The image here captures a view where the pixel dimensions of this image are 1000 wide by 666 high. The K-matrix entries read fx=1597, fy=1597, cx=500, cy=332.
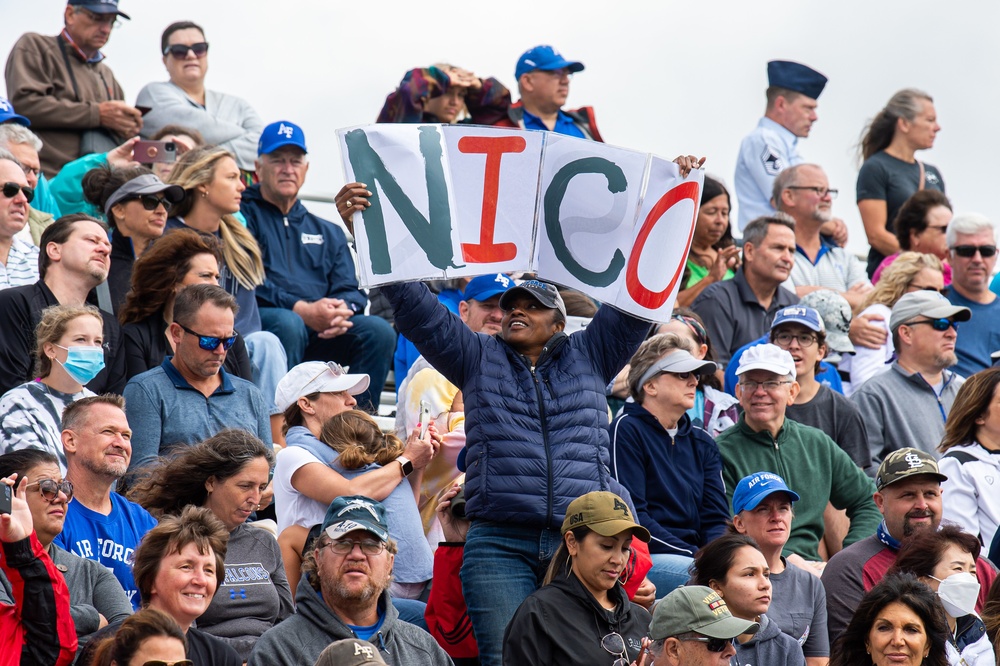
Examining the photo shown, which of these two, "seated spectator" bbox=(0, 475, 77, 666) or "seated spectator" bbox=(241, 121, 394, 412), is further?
"seated spectator" bbox=(241, 121, 394, 412)

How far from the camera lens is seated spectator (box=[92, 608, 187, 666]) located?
18.2ft

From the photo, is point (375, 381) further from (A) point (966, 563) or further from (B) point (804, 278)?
(A) point (966, 563)

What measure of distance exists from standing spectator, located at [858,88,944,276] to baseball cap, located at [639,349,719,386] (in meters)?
5.47

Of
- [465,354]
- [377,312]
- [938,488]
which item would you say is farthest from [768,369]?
[377,312]

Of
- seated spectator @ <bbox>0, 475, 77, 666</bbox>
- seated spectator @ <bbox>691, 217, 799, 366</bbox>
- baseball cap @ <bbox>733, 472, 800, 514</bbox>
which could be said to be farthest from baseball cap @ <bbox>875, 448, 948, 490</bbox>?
seated spectator @ <bbox>0, 475, 77, 666</bbox>

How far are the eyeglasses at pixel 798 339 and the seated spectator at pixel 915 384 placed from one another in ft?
2.04

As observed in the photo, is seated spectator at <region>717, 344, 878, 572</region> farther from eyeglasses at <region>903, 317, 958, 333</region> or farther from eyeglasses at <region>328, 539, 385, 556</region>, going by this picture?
eyeglasses at <region>328, 539, 385, 556</region>

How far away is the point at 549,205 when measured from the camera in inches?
287

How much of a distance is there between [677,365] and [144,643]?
3436 mm

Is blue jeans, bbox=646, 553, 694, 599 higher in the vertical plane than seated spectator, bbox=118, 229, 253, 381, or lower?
lower

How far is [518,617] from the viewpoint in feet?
20.7

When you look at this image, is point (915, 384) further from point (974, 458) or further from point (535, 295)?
point (535, 295)

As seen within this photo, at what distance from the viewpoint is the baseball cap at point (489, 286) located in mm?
8414

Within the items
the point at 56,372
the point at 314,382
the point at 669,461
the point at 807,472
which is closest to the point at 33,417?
the point at 56,372
